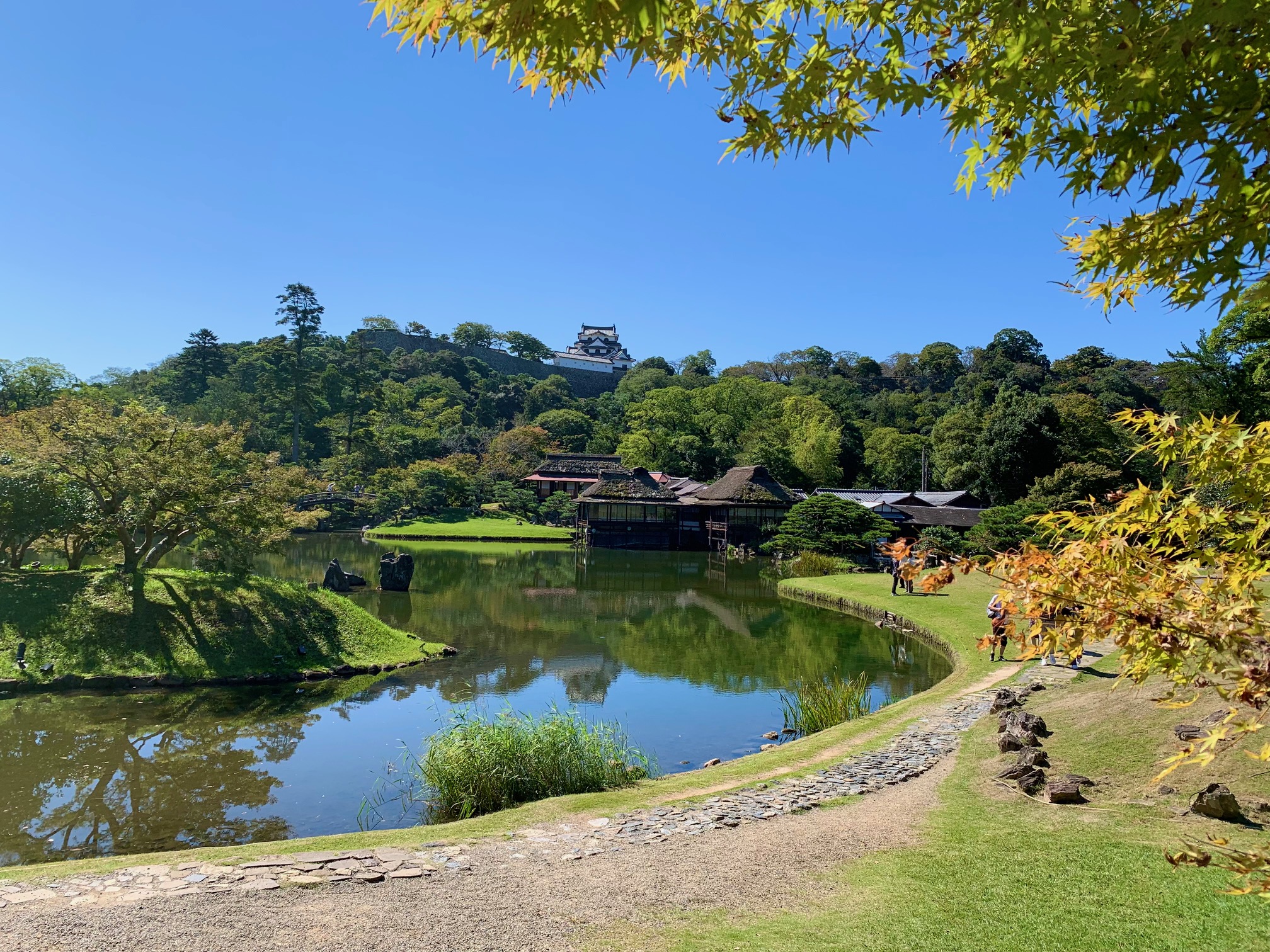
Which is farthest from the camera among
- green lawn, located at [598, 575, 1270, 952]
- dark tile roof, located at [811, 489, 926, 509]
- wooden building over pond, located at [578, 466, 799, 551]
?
wooden building over pond, located at [578, 466, 799, 551]

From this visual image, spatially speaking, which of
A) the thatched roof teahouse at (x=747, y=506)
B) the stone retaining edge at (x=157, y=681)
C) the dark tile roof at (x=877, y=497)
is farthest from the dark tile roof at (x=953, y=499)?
the stone retaining edge at (x=157, y=681)

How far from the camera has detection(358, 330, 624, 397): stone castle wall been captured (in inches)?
3100

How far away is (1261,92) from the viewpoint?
2.05m

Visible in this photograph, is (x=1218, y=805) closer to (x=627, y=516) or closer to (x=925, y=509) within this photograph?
(x=925, y=509)

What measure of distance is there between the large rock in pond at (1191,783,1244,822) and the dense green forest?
24129 mm

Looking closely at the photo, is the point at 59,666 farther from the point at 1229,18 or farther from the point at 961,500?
the point at 961,500

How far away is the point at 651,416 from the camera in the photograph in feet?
182

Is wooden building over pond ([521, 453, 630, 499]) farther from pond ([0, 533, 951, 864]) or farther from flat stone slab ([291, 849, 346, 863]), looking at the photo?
flat stone slab ([291, 849, 346, 863])

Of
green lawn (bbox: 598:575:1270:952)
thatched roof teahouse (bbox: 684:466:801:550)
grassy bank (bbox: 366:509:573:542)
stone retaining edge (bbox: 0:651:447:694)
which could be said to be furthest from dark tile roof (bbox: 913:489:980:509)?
green lawn (bbox: 598:575:1270:952)

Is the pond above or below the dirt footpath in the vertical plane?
below

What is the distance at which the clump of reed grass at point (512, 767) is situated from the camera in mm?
7785

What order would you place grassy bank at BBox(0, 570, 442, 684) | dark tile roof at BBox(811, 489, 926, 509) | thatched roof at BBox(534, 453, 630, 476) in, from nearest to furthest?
1. grassy bank at BBox(0, 570, 442, 684)
2. dark tile roof at BBox(811, 489, 926, 509)
3. thatched roof at BBox(534, 453, 630, 476)

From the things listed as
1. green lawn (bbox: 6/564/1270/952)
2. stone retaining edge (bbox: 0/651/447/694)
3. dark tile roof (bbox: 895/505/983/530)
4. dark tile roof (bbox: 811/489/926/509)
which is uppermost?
dark tile roof (bbox: 811/489/926/509)

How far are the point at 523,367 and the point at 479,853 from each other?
3104 inches
